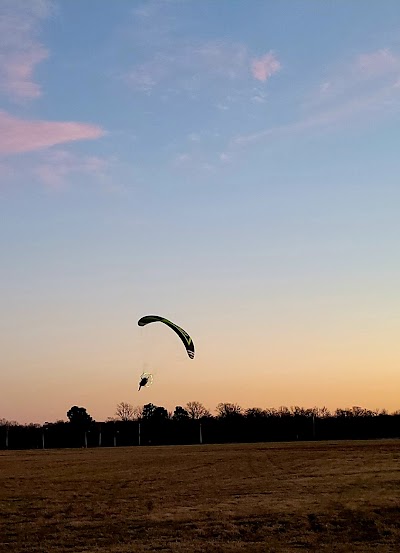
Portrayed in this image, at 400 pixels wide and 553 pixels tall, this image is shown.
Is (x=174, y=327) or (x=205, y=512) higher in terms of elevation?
(x=174, y=327)

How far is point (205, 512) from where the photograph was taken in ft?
97.6

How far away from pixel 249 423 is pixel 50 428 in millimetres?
41299

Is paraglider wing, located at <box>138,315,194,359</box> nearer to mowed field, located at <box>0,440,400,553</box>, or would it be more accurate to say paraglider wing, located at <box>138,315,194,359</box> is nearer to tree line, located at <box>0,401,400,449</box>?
mowed field, located at <box>0,440,400,553</box>

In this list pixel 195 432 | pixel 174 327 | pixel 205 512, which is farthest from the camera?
pixel 195 432

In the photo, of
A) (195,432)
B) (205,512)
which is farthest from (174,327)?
(195,432)

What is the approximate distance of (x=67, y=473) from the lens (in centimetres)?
5388

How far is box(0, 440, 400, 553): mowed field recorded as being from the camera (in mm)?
23328

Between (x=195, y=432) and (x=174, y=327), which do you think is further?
(x=195, y=432)

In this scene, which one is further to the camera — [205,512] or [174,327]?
[174,327]

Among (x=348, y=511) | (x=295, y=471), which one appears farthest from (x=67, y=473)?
(x=348, y=511)

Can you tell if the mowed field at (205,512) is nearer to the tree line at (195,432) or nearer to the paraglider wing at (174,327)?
the paraglider wing at (174,327)

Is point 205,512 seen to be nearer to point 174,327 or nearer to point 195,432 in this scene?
point 174,327

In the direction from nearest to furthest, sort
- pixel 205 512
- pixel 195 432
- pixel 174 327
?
pixel 205 512, pixel 174 327, pixel 195 432

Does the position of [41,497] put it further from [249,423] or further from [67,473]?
[249,423]
